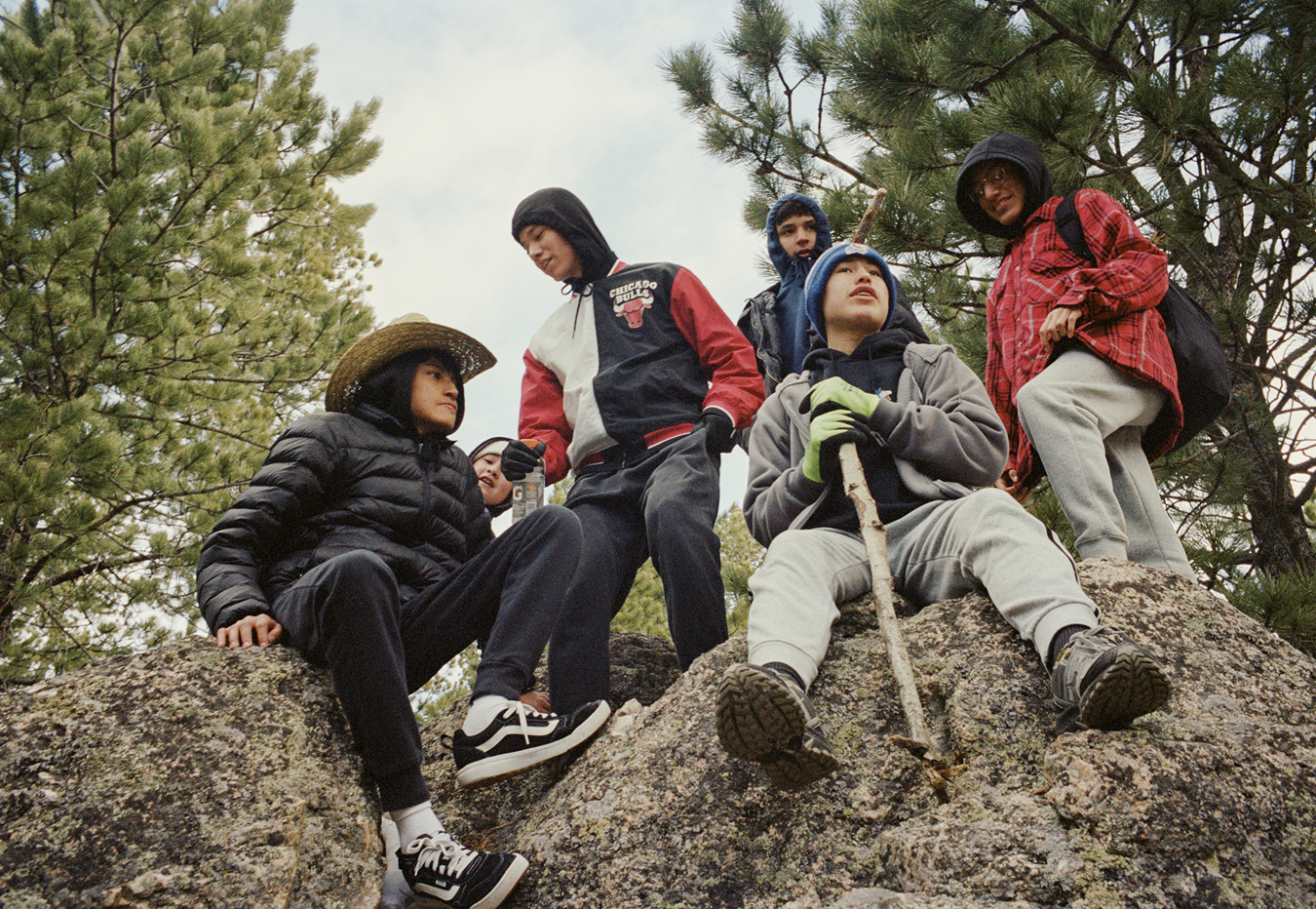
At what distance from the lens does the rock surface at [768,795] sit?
5.60 ft

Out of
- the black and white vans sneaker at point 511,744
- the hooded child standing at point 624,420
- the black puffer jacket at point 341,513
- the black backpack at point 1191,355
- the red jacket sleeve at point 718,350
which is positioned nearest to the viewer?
the black and white vans sneaker at point 511,744

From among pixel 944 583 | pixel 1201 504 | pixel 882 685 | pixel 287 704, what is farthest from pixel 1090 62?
pixel 287 704

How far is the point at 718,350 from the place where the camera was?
3635 millimetres

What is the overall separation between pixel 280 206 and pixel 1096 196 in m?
5.53

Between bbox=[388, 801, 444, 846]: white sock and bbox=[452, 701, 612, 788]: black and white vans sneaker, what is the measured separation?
118 millimetres

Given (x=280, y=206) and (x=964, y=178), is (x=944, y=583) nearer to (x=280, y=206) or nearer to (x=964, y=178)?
(x=964, y=178)

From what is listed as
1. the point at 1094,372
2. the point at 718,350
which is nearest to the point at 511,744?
the point at 718,350

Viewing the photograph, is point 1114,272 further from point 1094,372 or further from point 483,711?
point 483,711

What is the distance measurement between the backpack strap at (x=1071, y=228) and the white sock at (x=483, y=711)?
8.54ft

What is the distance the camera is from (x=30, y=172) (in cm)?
491

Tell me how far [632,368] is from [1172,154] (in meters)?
3.20

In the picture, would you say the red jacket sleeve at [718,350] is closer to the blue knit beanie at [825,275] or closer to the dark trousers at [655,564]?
the dark trousers at [655,564]

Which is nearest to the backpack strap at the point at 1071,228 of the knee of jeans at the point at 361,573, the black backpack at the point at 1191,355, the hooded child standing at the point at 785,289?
the black backpack at the point at 1191,355

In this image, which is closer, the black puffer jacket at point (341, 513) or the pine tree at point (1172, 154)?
the black puffer jacket at point (341, 513)
